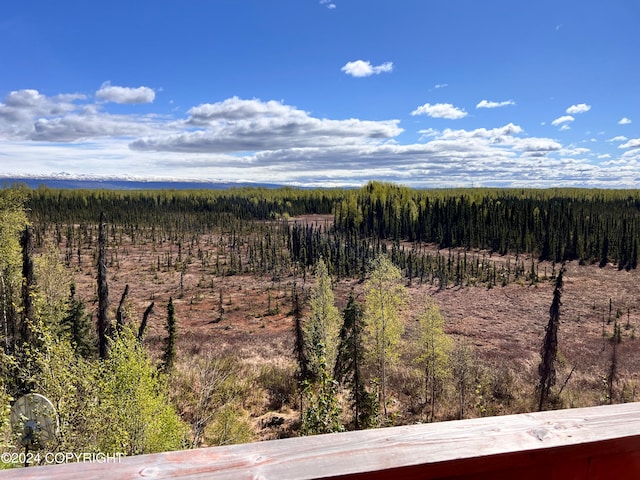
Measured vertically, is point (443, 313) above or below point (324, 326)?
below

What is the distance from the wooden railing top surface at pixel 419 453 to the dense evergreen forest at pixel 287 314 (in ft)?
21.8

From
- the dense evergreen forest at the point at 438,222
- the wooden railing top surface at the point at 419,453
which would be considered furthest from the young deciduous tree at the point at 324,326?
the dense evergreen forest at the point at 438,222

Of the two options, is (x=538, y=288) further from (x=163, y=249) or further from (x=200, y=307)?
(x=163, y=249)

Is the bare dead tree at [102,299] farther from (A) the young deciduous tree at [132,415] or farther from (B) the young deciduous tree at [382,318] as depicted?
(B) the young deciduous tree at [382,318]

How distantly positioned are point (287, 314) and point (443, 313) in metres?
14.4

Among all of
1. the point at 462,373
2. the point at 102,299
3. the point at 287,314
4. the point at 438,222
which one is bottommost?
the point at 287,314

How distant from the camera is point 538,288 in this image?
163 feet

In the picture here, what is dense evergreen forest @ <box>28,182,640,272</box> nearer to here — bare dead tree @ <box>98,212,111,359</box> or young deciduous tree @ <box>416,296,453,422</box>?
young deciduous tree @ <box>416,296,453,422</box>

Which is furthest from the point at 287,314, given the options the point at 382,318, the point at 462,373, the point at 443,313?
the point at 462,373

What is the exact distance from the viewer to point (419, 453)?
117cm

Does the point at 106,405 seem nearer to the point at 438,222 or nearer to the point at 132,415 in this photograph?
the point at 132,415

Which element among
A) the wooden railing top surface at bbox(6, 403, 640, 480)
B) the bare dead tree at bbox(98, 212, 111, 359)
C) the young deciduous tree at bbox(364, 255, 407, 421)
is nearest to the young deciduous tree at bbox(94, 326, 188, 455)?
the bare dead tree at bbox(98, 212, 111, 359)

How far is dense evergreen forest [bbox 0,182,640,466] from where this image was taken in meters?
10.1

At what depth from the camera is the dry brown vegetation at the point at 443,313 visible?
2253 cm
